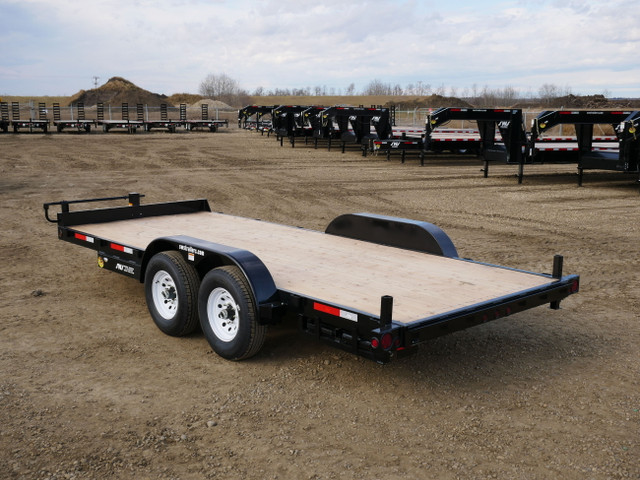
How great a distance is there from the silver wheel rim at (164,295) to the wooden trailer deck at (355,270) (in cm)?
69

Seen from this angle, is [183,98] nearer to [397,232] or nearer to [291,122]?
[291,122]

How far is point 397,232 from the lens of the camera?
6328 mm

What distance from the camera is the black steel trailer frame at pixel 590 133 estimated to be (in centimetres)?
1470

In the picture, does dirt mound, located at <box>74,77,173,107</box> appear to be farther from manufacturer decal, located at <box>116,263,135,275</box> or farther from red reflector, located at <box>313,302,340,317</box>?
red reflector, located at <box>313,302,340,317</box>

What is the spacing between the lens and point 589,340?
5.54 metres

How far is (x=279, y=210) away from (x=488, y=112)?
714 centimetres

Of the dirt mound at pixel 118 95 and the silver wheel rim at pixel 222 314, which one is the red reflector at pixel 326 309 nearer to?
the silver wheel rim at pixel 222 314

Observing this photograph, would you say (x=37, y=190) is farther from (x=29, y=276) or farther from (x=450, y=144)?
(x=450, y=144)

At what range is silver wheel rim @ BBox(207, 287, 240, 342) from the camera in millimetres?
4863

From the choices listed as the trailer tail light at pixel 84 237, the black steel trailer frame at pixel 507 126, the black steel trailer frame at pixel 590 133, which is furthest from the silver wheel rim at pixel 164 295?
the black steel trailer frame at pixel 507 126

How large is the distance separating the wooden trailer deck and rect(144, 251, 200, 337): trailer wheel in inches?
26.4

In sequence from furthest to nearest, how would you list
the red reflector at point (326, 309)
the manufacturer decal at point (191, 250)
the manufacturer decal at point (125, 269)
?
the manufacturer decal at point (125, 269) → the manufacturer decal at point (191, 250) → the red reflector at point (326, 309)

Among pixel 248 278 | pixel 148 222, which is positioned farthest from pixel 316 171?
pixel 248 278

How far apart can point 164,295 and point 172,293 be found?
0.53 feet
